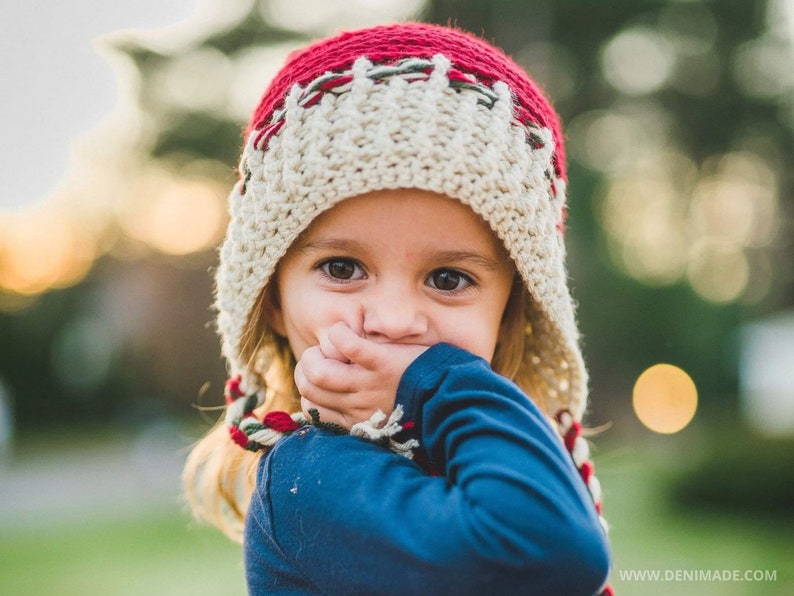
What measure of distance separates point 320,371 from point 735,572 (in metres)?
5.85

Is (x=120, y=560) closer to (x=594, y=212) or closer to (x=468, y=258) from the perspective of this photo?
(x=468, y=258)

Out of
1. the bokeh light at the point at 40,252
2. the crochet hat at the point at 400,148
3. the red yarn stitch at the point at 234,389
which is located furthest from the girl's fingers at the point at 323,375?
→ the bokeh light at the point at 40,252

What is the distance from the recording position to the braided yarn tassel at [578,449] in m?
1.97

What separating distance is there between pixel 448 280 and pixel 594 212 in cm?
1323

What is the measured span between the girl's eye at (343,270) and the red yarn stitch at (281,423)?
0.32m

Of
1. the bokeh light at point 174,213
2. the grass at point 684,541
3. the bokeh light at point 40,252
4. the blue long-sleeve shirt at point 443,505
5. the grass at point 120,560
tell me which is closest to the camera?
the blue long-sleeve shirt at point 443,505

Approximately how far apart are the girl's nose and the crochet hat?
0.71ft

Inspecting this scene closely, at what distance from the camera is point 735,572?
6.36m

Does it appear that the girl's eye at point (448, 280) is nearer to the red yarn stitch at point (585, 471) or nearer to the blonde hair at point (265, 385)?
the blonde hair at point (265, 385)

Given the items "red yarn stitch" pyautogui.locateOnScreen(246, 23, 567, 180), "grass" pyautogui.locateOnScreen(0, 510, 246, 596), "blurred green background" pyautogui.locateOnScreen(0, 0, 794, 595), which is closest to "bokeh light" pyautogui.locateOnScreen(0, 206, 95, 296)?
"blurred green background" pyautogui.locateOnScreen(0, 0, 794, 595)

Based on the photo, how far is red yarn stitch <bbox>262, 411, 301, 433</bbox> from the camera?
1724mm

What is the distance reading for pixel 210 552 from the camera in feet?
28.0

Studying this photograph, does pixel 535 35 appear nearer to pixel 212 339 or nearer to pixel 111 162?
pixel 111 162

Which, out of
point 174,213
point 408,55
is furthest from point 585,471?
point 174,213
